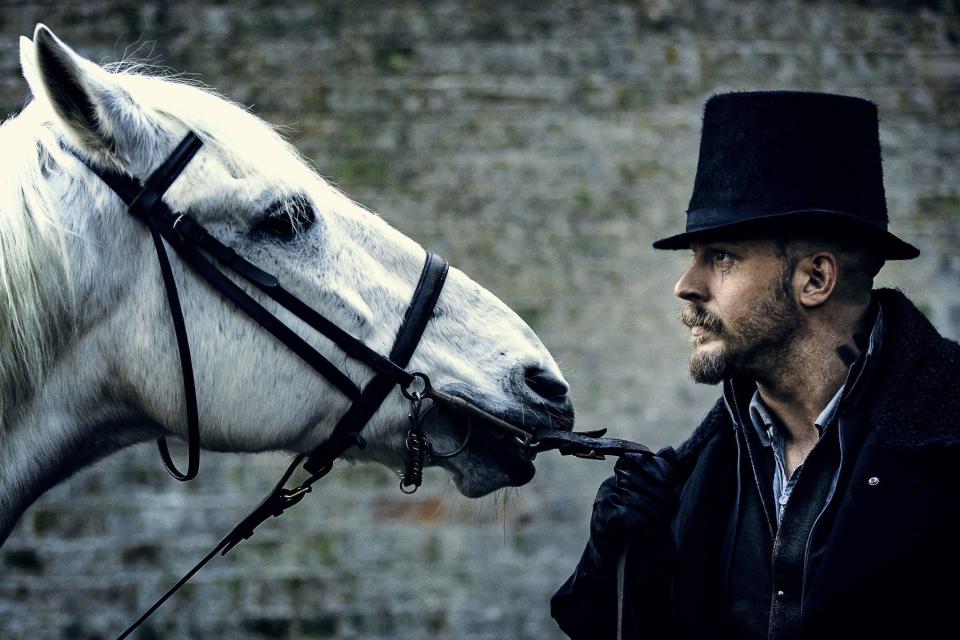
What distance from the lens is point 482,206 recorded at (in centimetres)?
557

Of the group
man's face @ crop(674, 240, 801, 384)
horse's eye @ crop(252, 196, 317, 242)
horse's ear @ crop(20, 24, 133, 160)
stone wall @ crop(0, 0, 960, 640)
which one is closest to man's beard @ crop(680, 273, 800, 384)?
man's face @ crop(674, 240, 801, 384)

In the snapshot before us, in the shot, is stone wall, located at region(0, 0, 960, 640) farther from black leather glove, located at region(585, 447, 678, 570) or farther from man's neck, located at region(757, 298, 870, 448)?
man's neck, located at region(757, 298, 870, 448)

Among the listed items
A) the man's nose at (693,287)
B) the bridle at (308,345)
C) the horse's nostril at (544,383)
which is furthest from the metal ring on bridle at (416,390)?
the man's nose at (693,287)

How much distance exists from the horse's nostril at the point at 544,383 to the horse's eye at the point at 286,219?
0.55m

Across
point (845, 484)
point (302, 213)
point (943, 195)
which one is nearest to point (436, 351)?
point (302, 213)

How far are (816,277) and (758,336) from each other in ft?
0.55

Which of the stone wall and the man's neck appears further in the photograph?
the stone wall

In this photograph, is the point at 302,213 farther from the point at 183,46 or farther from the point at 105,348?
the point at 183,46

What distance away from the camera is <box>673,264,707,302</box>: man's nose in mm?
1938

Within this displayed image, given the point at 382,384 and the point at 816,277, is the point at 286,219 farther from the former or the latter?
the point at 816,277

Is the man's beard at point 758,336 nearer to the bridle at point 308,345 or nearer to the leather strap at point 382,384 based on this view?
the bridle at point 308,345

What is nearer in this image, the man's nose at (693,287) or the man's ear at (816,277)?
the man's ear at (816,277)

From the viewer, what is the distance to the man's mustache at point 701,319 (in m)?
1.91

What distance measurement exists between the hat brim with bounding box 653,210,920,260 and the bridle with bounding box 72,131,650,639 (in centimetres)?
47
